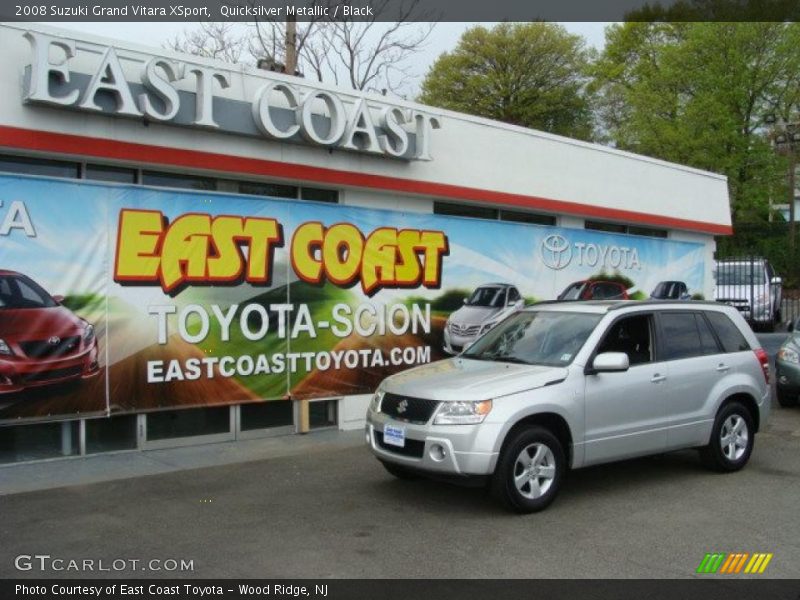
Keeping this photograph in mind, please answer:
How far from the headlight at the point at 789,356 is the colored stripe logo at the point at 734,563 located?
7.07m

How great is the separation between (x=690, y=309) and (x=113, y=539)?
5.96m

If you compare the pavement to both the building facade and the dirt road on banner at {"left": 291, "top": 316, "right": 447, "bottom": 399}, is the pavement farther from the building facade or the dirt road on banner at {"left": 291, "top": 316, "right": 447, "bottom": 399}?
the dirt road on banner at {"left": 291, "top": 316, "right": 447, "bottom": 399}

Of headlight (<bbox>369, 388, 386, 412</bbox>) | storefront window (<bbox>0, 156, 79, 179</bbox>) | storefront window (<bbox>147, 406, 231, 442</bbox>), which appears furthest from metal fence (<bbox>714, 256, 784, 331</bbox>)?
storefront window (<bbox>0, 156, 79, 179</bbox>)

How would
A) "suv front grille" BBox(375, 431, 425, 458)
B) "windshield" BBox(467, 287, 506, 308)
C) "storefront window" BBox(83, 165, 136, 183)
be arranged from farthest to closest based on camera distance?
1. "windshield" BBox(467, 287, 506, 308)
2. "storefront window" BBox(83, 165, 136, 183)
3. "suv front grille" BBox(375, 431, 425, 458)

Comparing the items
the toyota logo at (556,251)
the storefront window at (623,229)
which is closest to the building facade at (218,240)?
the toyota logo at (556,251)

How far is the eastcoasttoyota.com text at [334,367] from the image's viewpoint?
576 cm

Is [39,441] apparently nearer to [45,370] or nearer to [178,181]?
[45,370]

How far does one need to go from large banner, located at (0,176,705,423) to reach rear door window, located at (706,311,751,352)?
4538 mm

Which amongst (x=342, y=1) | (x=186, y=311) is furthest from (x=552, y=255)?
(x=342, y=1)

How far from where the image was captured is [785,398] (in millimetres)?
12375

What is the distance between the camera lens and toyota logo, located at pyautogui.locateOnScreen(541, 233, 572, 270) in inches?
547

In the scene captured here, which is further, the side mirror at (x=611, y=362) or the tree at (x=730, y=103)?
the tree at (x=730, y=103)

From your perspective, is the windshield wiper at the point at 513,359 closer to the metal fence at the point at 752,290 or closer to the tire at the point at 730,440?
the tire at the point at 730,440

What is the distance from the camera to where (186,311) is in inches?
369
